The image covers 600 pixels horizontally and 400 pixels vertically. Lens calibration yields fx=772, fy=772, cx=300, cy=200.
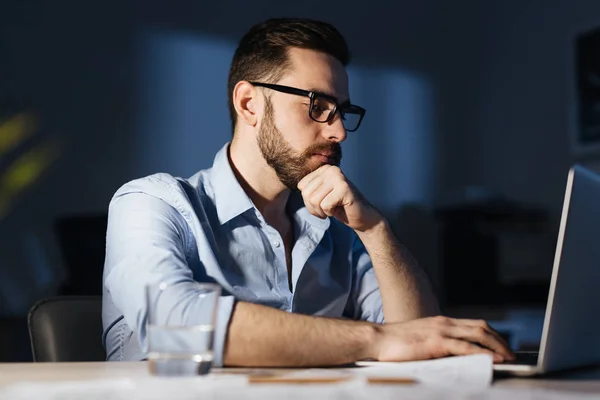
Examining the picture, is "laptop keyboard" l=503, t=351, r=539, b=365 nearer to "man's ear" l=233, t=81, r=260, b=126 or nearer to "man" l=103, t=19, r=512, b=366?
"man" l=103, t=19, r=512, b=366

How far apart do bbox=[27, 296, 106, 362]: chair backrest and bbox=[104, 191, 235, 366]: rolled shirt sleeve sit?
68mm

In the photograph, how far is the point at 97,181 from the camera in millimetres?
3424

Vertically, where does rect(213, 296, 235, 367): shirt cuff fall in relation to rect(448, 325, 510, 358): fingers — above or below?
above

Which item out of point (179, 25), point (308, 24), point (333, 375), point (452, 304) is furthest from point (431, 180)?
point (333, 375)

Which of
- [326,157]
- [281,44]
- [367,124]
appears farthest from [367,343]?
[367,124]

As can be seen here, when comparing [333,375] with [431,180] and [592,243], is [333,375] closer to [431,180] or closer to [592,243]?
[592,243]

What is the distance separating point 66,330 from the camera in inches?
52.8

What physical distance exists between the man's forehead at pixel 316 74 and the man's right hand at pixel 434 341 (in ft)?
2.40

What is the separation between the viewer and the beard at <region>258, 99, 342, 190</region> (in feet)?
5.58

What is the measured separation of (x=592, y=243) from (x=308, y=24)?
98 cm

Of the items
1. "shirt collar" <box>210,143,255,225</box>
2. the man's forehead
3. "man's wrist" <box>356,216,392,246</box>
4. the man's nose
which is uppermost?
the man's forehead

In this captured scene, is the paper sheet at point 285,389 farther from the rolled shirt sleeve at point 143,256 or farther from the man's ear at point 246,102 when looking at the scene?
the man's ear at point 246,102

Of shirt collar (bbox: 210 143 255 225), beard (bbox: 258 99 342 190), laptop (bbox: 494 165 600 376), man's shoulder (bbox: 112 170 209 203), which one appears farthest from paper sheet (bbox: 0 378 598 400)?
beard (bbox: 258 99 342 190)

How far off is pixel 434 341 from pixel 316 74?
817 mm
